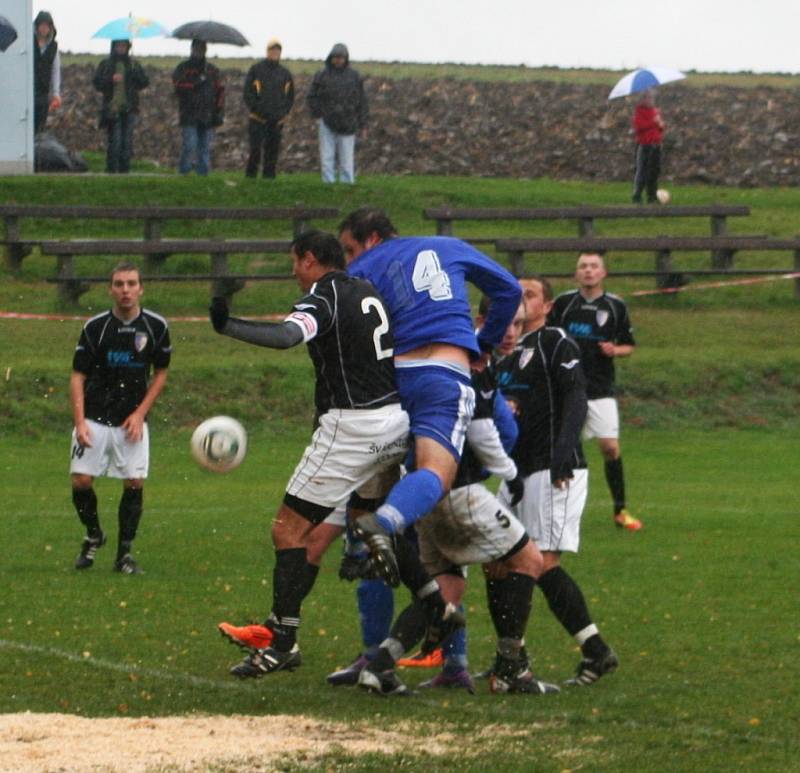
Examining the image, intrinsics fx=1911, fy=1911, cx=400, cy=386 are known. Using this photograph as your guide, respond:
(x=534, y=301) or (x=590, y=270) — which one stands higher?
(x=534, y=301)

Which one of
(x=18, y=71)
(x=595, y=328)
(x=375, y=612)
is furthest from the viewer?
(x=18, y=71)

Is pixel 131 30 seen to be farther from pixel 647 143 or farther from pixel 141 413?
pixel 141 413

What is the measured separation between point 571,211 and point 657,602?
1597 cm

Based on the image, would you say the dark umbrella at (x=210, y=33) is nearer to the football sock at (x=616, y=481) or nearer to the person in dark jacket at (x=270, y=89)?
the person in dark jacket at (x=270, y=89)

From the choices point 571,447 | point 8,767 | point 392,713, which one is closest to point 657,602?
point 571,447

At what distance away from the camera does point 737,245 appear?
26.6 m

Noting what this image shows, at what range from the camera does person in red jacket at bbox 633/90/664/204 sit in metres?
30.6

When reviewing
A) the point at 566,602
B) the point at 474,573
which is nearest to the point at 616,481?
the point at 474,573

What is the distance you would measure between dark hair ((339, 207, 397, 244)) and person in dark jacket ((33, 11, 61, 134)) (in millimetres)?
21199

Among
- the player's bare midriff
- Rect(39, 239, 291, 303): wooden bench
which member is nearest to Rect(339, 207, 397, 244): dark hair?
the player's bare midriff

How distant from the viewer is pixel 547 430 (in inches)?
366

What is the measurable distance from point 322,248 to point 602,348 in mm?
6288

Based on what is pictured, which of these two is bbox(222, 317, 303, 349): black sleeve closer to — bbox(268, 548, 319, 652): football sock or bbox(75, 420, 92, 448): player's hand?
bbox(268, 548, 319, 652): football sock

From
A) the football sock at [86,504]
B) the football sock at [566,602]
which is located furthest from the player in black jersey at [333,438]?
the football sock at [86,504]
